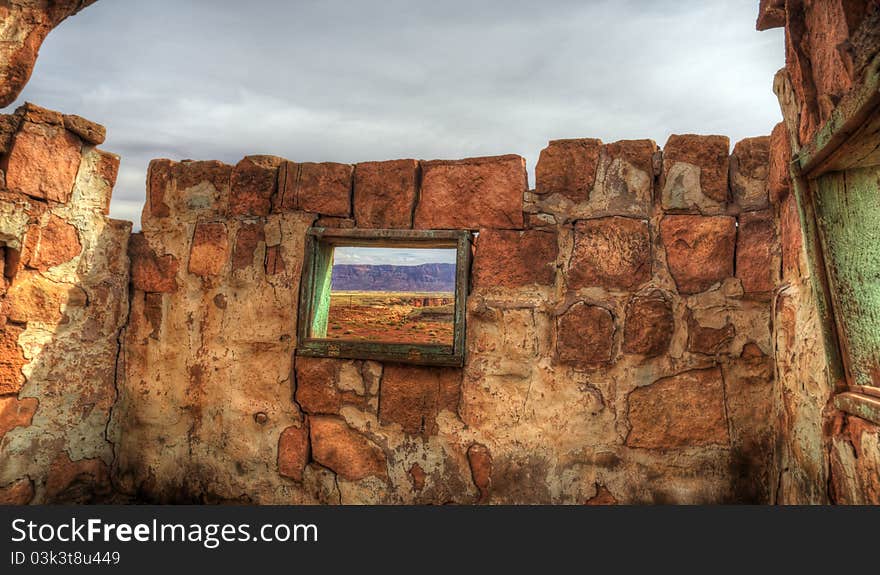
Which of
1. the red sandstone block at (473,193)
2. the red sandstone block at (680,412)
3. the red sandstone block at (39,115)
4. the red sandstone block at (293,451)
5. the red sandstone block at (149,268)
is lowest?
the red sandstone block at (293,451)

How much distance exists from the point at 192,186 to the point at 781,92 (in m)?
2.64

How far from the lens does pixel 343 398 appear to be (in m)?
2.35

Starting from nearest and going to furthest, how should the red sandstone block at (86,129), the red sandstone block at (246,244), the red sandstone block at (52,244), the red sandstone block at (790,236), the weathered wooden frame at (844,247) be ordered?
the weathered wooden frame at (844,247)
the red sandstone block at (790,236)
the red sandstone block at (52,244)
the red sandstone block at (86,129)
the red sandstone block at (246,244)

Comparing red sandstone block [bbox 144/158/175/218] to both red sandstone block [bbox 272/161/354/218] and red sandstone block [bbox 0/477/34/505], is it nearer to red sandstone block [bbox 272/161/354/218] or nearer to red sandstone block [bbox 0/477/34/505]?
red sandstone block [bbox 272/161/354/218]

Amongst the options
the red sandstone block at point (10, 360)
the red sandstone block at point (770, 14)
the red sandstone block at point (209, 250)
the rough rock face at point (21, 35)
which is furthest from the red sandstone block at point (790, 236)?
the red sandstone block at point (10, 360)

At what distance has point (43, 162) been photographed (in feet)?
7.39

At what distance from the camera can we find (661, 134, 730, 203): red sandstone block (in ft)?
6.81

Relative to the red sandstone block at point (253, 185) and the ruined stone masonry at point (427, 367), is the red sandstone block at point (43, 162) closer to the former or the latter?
the ruined stone masonry at point (427, 367)

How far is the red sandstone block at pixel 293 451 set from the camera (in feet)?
7.84

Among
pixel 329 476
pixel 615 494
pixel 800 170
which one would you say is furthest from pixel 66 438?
pixel 800 170

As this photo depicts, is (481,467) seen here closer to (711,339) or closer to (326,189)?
(711,339)

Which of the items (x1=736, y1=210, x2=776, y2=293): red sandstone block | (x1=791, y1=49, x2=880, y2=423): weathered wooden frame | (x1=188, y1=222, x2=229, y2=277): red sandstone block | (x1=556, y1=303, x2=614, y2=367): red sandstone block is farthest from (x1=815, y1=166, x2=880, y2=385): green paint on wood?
(x1=188, y1=222, x2=229, y2=277): red sandstone block

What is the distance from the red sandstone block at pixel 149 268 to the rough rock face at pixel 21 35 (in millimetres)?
838

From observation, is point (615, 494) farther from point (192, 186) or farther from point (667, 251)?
point (192, 186)
